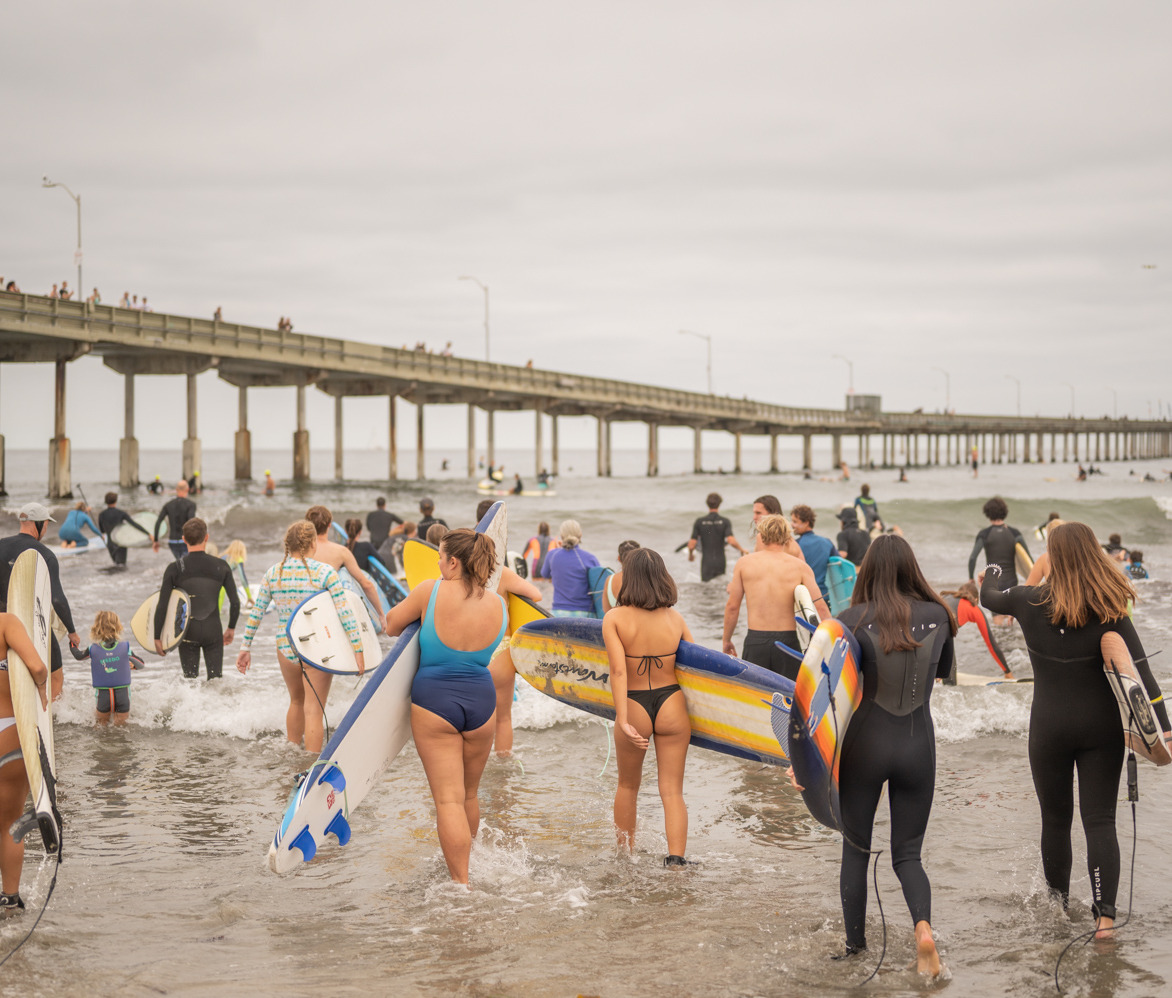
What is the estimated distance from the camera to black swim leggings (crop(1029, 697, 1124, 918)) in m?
3.80

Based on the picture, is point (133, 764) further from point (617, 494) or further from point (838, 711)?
point (617, 494)

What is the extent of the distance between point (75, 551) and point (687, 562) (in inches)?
463

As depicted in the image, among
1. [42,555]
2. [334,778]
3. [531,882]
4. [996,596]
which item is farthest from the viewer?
[42,555]

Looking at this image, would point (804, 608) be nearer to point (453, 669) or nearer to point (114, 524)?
point (453, 669)

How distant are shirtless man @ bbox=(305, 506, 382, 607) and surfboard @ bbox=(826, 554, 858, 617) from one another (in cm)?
382

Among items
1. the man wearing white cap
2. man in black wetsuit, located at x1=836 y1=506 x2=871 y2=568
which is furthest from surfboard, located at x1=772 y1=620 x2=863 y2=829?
man in black wetsuit, located at x1=836 y1=506 x2=871 y2=568

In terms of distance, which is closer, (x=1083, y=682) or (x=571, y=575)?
(x=1083, y=682)

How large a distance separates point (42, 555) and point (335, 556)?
2075 mm

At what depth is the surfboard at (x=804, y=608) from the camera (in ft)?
20.8

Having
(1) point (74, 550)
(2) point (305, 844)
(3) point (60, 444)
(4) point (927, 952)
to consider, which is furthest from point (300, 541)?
(3) point (60, 444)

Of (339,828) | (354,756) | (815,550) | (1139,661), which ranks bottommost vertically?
(339,828)

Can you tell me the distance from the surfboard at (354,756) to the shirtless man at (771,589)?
8.47 ft

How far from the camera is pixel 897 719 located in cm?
359

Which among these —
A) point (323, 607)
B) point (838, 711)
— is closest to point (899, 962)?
point (838, 711)
